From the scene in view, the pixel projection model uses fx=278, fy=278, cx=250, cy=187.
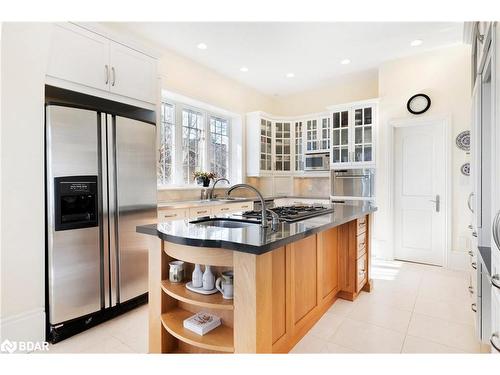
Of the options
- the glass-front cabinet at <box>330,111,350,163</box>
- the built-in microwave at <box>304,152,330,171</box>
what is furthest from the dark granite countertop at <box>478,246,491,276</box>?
the built-in microwave at <box>304,152,330,171</box>

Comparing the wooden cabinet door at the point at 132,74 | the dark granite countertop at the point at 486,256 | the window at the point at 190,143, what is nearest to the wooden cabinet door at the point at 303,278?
the dark granite countertop at the point at 486,256

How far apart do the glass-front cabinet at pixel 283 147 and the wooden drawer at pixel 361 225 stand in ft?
9.35

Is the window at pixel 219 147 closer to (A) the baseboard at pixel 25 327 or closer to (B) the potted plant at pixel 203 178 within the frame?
(B) the potted plant at pixel 203 178

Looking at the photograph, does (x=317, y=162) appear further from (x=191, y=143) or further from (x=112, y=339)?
(x=112, y=339)

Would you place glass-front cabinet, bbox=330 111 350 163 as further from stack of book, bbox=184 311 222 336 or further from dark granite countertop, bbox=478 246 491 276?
stack of book, bbox=184 311 222 336

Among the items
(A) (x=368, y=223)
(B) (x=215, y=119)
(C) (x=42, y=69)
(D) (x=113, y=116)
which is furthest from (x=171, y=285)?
(B) (x=215, y=119)

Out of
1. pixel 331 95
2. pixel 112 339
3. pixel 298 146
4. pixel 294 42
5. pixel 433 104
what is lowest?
pixel 112 339

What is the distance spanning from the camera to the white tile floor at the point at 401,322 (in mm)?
2021

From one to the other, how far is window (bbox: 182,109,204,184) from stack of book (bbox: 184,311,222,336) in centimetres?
298

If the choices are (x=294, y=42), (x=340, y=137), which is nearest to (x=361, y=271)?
(x=340, y=137)

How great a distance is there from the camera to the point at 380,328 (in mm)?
2283

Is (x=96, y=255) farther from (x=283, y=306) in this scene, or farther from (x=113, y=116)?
(x=283, y=306)

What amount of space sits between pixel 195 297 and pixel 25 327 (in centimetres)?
149

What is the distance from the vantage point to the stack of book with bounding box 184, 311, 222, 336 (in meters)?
1.62
